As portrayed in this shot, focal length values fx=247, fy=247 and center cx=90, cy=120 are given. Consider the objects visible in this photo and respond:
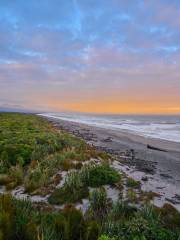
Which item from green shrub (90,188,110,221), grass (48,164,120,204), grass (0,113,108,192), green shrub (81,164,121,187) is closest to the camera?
green shrub (90,188,110,221)

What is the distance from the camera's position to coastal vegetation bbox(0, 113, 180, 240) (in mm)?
4711

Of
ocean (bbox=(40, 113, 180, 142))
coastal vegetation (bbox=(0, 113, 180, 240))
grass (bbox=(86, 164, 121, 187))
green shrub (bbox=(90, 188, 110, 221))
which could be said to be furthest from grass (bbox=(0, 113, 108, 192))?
ocean (bbox=(40, 113, 180, 142))

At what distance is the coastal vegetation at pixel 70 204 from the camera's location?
4711mm

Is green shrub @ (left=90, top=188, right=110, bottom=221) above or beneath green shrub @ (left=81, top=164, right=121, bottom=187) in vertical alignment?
beneath

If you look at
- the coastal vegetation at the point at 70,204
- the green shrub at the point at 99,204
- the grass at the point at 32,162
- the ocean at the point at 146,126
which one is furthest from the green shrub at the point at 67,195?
the ocean at the point at 146,126

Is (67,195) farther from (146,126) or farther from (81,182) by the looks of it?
(146,126)

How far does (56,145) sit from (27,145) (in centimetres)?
191

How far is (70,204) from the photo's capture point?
22.9 feet

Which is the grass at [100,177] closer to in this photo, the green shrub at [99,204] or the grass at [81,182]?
the grass at [81,182]

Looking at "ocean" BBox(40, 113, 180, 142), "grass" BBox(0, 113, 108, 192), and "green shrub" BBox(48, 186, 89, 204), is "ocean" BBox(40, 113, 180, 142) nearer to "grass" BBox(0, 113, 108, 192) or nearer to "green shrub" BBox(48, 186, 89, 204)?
"grass" BBox(0, 113, 108, 192)

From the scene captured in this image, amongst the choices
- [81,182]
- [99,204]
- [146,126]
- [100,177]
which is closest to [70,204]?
[99,204]

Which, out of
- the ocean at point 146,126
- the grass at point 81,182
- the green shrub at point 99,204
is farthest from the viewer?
the ocean at point 146,126

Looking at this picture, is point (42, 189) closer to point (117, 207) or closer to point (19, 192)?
point (19, 192)

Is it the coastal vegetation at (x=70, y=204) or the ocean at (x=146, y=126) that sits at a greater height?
the coastal vegetation at (x=70, y=204)
